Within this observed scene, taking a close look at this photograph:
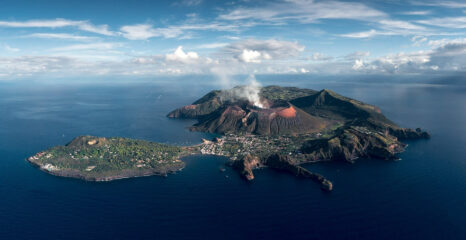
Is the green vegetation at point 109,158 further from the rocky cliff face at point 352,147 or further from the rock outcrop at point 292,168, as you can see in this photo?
the rocky cliff face at point 352,147

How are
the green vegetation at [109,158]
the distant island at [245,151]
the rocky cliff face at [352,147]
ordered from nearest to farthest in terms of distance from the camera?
the distant island at [245,151] < the green vegetation at [109,158] < the rocky cliff face at [352,147]

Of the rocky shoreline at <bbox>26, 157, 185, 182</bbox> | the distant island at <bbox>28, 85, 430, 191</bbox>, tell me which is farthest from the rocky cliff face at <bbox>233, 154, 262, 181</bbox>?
the rocky shoreline at <bbox>26, 157, 185, 182</bbox>

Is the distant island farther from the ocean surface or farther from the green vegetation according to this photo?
the ocean surface

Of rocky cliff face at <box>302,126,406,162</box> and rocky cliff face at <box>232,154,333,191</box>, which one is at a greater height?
rocky cliff face at <box>302,126,406,162</box>

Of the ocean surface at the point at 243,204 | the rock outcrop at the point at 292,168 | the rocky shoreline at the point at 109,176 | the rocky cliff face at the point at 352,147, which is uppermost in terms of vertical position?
the rocky cliff face at the point at 352,147

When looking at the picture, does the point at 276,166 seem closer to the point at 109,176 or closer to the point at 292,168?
the point at 292,168

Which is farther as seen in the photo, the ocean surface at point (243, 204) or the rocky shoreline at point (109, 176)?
the rocky shoreline at point (109, 176)

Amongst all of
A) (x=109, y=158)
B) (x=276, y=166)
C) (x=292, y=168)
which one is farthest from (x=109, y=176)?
(x=292, y=168)

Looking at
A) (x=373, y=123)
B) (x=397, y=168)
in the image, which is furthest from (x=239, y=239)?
(x=373, y=123)

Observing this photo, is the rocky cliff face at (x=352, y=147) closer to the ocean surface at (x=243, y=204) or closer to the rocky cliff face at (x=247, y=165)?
the ocean surface at (x=243, y=204)

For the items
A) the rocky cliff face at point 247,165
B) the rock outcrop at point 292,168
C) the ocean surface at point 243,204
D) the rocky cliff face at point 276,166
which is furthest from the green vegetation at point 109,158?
the rock outcrop at point 292,168

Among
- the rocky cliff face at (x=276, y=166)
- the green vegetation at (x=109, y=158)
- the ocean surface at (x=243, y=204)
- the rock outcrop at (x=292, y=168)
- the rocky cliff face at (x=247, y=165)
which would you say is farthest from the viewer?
the green vegetation at (x=109, y=158)

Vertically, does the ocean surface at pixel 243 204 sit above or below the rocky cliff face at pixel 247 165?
below
